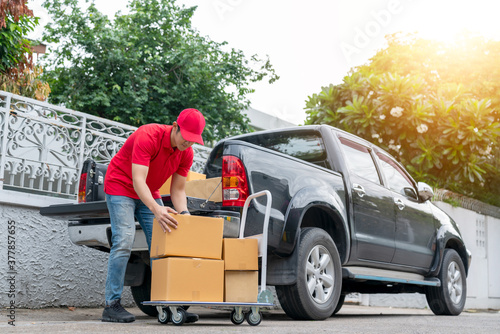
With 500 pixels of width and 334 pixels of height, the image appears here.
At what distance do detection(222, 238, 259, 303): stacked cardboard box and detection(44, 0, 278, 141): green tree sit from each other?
14873mm

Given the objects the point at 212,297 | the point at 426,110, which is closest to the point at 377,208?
the point at 212,297

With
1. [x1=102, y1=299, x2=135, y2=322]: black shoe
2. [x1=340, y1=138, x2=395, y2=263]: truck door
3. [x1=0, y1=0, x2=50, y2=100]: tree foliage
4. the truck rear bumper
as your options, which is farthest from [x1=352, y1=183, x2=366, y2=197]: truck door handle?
[x1=0, y1=0, x2=50, y2=100]: tree foliage

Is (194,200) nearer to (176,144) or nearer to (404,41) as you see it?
(176,144)

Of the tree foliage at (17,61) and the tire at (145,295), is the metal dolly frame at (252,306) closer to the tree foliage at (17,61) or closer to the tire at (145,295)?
the tire at (145,295)

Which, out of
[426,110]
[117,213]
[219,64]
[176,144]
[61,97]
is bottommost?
[117,213]

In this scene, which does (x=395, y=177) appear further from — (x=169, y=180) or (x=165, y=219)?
(x=165, y=219)

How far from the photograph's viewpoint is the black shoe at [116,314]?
4.44 metres

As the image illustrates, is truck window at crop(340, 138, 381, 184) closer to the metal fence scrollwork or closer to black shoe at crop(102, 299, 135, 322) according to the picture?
black shoe at crop(102, 299, 135, 322)

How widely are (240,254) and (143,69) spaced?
16.1 m

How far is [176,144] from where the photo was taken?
449 centimetres

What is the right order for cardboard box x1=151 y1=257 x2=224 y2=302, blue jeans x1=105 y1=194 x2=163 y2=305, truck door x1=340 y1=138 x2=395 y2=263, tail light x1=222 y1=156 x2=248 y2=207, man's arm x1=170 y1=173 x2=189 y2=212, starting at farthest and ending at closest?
1. truck door x1=340 y1=138 x2=395 y2=263
2. tail light x1=222 y1=156 x2=248 y2=207
3. man's arm x1=170 y1=173 x2=189 y2=212
4. blue jeans x1=105 y1=194 x2=163 y2=305
5. cardboard box x1=151 y1=257 x2=224 y2=302

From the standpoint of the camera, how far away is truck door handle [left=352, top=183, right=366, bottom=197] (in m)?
5.89

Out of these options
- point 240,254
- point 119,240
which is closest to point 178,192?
point 119,240

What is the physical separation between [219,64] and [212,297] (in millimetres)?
17576
